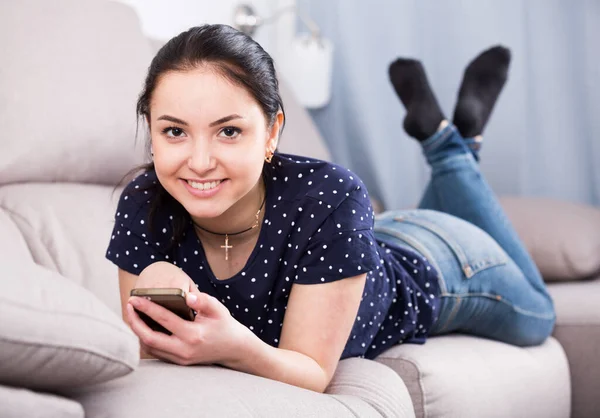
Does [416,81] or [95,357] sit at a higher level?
[416,81]

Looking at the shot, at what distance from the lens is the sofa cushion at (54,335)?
73 centimetres

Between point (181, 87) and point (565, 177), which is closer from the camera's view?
point (181, 87)

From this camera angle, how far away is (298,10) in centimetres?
303

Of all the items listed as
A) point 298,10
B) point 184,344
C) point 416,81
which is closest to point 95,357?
point 184,344

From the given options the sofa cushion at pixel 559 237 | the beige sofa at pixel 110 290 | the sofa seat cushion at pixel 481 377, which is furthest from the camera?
the sofa cushion at pixel 559 237

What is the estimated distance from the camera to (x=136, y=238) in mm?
1236

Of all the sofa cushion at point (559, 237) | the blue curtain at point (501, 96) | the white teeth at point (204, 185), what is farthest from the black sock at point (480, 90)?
the white teeth at point (204, 185)

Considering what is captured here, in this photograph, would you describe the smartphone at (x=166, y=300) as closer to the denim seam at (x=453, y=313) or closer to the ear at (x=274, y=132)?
the ear at (x=274, y=132)

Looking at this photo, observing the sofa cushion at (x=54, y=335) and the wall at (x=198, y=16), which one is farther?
the wall at (x=198, y=16)

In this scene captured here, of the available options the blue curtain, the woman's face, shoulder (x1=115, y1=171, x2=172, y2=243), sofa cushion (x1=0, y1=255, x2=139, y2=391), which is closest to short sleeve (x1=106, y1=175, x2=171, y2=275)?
→ shoulder (x1=115, y1=171, x2=172, y2=243)

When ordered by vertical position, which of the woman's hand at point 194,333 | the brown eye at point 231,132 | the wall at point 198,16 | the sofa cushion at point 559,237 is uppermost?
the wall at point 198,16

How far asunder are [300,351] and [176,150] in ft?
1.06

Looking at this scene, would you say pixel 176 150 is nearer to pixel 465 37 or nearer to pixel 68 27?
pixel 68 27

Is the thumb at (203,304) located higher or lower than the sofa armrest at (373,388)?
higher
